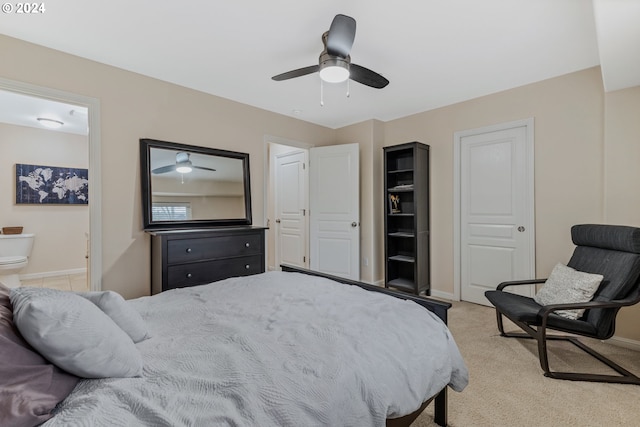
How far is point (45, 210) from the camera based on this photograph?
4996mm

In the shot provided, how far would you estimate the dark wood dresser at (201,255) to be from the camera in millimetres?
2816

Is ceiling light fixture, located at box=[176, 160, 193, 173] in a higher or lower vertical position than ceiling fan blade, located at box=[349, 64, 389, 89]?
lower

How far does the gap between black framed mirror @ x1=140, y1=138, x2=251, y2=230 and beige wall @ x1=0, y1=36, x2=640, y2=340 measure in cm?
11

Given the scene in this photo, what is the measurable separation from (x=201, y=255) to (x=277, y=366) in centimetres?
221

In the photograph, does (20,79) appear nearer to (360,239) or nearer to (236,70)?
(236,70)

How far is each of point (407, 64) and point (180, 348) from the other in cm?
289

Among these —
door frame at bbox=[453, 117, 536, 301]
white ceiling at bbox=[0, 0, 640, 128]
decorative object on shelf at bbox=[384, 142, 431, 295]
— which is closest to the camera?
white ceiling at bbox=[0, 0, 640, 128]

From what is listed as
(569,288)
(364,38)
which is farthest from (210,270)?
(569,288)

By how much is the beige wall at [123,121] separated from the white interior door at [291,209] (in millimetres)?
1690

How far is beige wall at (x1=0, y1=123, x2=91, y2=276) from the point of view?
15.4 ft

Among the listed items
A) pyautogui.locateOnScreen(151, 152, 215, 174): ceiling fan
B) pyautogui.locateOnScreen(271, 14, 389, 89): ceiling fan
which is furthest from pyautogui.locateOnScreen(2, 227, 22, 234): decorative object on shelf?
pyautogui.locateOnScreen(271, 14, 389, 89): ceiling fan

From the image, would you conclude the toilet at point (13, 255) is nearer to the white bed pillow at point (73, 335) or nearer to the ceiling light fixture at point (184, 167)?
the ceiling light fixture at point (184, 167)

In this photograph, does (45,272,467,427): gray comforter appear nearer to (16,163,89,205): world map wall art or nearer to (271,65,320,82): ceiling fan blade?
(271,65,320,82): ceiling fan blade

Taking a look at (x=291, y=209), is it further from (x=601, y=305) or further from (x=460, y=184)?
(x=601, y=305)
